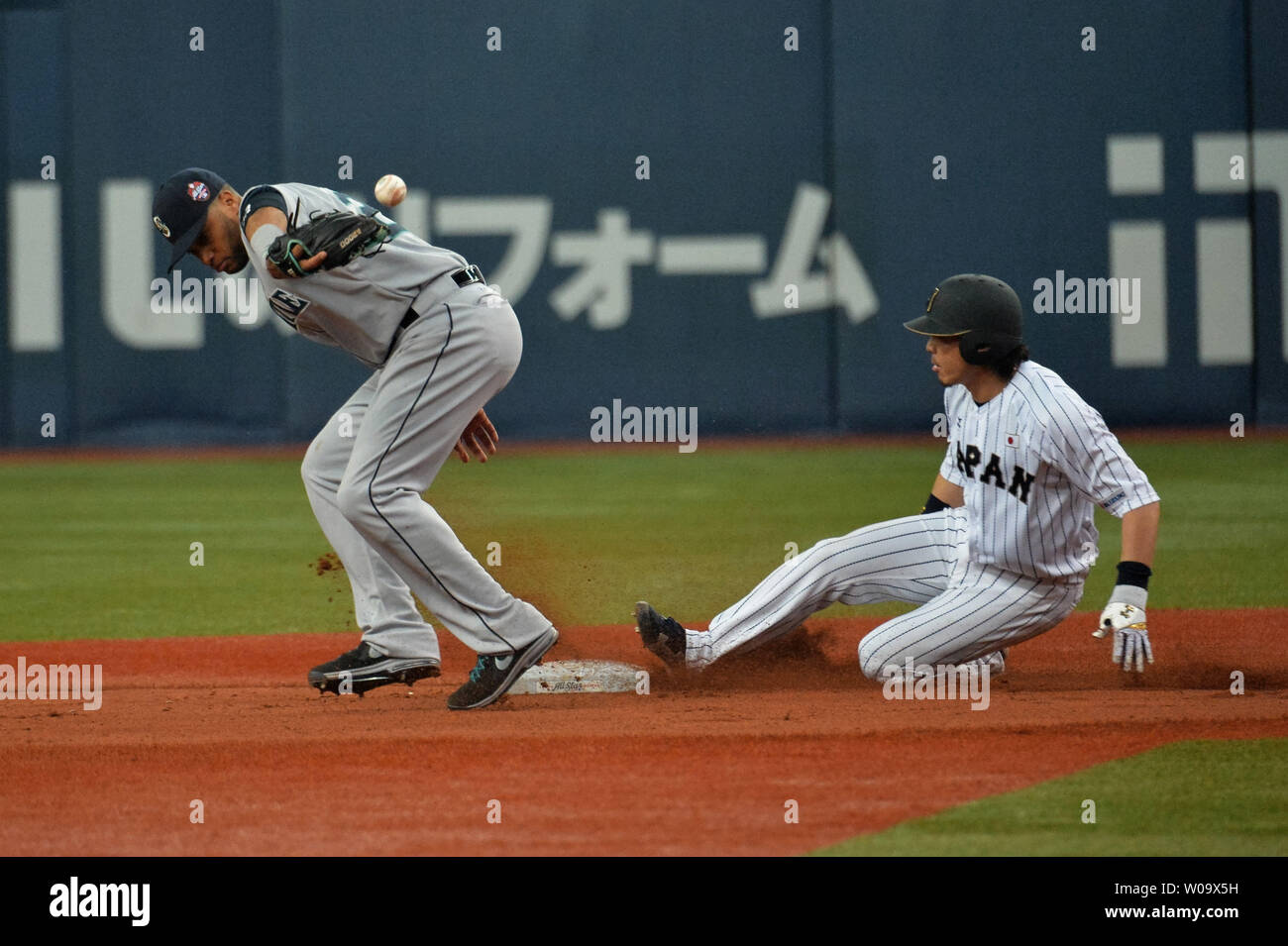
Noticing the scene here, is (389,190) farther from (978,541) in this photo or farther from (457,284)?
(978,541)

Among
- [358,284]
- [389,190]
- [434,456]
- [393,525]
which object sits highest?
[389,190]

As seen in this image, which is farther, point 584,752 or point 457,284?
point 457,284

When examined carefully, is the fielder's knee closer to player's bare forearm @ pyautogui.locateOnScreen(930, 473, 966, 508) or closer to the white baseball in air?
the white baseball in air

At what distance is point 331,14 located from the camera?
14195 millimetres

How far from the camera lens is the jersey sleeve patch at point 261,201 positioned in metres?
4.53

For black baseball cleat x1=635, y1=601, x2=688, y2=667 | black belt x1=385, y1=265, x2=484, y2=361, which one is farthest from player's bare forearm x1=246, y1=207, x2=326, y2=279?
black baseball cleat x1=635, y1=601, x2=688, y2=667

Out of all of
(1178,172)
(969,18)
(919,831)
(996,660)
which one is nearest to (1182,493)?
(1178,172)

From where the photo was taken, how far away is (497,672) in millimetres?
4785

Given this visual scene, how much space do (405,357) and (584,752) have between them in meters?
1.28

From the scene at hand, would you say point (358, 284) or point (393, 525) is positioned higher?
point (358, 284)

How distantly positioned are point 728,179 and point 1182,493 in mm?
5285

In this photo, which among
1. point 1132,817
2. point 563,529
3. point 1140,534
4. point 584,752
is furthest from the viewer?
point 563,529

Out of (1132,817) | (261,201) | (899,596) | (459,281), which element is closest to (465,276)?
(459,281)

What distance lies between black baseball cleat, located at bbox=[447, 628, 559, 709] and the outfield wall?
9.61 m
